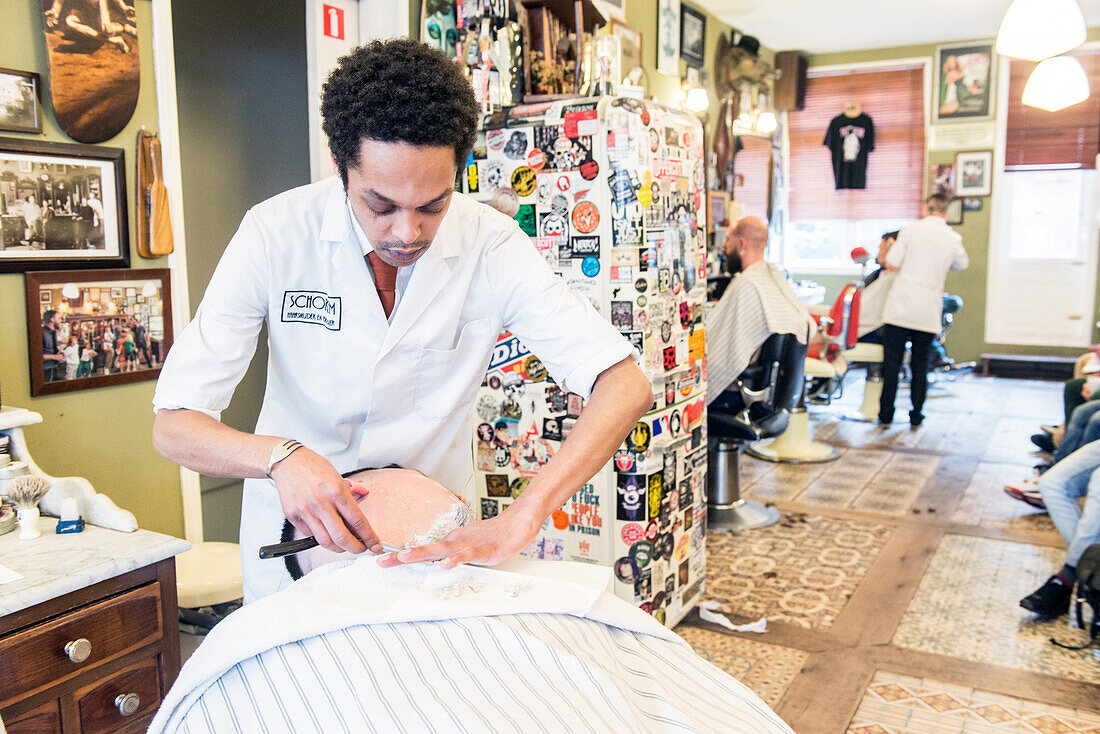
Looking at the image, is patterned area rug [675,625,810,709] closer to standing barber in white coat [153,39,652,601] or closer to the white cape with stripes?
standing barber in white coat [153,39,652,601]

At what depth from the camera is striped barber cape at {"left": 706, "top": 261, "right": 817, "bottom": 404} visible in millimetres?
4003

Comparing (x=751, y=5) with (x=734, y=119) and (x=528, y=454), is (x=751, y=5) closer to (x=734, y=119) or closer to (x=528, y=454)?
(x=734, y=119)

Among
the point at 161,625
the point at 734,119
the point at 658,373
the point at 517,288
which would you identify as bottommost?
the point at 161,625

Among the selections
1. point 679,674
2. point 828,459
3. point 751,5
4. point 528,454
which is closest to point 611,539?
point 528,454

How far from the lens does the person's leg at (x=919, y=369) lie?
19.6 ft

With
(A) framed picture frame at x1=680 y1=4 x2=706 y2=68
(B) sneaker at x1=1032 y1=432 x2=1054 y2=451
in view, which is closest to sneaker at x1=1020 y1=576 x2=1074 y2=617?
A: (B) sneaker at x1=1032 y1=432 x2=1054 y2=451

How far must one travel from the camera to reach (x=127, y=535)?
1701mm

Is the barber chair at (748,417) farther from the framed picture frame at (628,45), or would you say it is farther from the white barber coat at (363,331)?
the white barber coat at (363,331)

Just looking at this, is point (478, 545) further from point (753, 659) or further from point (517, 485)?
point (753, 659)

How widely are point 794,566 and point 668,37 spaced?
359 cm

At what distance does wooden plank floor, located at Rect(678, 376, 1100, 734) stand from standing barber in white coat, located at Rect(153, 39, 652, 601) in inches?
60.5

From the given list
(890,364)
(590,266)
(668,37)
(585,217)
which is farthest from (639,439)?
(890,364)

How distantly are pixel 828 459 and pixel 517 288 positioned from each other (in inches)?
163

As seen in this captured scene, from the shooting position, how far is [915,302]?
584cm
